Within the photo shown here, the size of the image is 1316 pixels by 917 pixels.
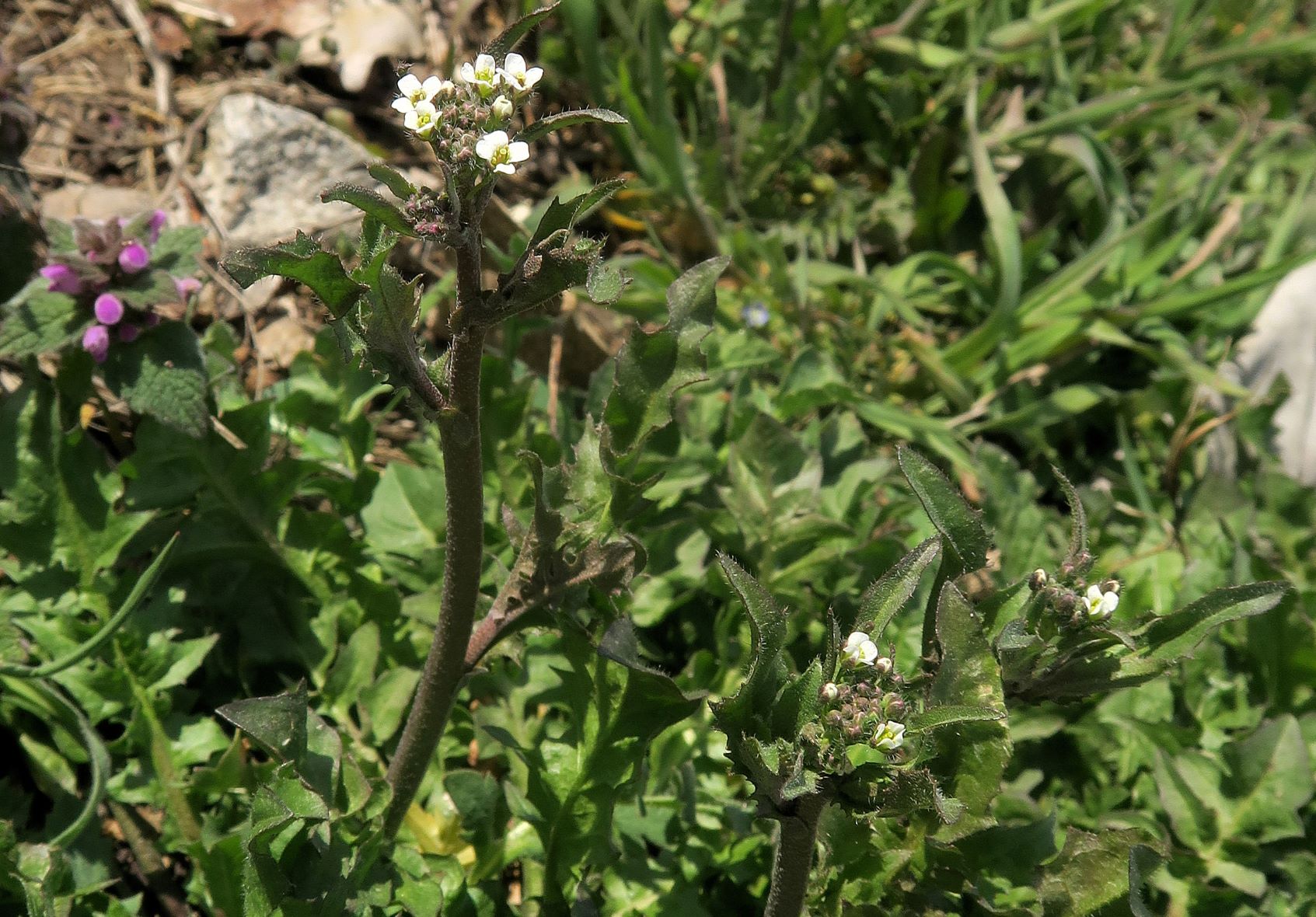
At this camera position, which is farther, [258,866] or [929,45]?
[929,45]

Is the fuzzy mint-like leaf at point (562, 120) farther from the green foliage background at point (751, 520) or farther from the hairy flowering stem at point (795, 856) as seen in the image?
the hairy flowering stem at point (795, 856)

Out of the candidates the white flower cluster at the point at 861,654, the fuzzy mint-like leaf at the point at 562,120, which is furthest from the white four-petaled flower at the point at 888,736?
the fuzzy mint-like leaf at the point at 562,120

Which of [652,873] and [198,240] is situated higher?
[198,240]

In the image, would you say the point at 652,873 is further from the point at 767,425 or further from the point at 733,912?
the point at 767,425

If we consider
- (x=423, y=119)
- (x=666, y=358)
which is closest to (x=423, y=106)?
(x=423, y=119)

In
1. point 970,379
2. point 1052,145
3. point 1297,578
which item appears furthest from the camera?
point 1052,145

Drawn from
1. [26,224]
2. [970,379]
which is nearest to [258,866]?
[26,224]

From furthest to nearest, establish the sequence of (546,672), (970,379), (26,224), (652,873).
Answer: (970,379) → (26,224) → (546,672) → (652,873)
